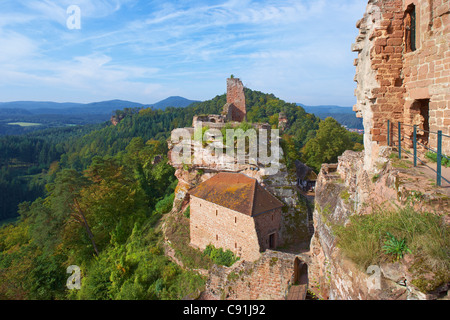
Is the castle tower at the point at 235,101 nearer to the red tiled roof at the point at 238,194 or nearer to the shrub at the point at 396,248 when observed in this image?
the red tiled roof at the point at 238,194

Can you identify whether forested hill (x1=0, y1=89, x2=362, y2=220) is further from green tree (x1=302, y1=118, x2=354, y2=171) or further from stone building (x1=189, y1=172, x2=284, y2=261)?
stone building (x1=189, y1=172, x2=284, y2=261)

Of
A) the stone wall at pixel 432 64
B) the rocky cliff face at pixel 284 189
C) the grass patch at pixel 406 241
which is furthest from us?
the rocky cliff face at pixel 284 189

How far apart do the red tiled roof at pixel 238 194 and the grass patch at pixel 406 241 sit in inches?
427

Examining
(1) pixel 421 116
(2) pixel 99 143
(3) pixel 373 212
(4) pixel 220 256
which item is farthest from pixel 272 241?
(2) pixel 99 143

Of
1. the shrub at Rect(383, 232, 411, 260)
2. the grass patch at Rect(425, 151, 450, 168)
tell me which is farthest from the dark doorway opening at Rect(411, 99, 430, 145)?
the shrub at Rect(383, 232, 411, 260)

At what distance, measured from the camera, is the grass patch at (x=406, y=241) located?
3.03 meters

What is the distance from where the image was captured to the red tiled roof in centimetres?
1526

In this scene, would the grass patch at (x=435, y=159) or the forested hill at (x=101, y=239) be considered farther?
the forested hill at (x=101, y=239)

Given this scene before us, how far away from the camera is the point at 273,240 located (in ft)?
53.2

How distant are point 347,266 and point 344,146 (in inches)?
1322

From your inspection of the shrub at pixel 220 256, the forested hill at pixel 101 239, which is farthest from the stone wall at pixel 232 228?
the forested hill at pixel 101 239

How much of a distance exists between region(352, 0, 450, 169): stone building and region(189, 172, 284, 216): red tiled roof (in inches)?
338

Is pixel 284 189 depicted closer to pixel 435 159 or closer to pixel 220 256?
pixel 220 256
